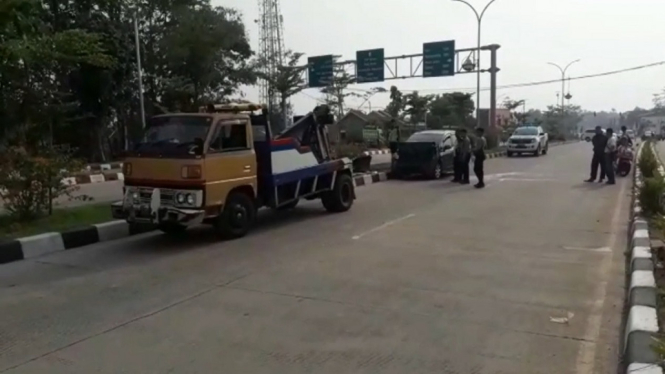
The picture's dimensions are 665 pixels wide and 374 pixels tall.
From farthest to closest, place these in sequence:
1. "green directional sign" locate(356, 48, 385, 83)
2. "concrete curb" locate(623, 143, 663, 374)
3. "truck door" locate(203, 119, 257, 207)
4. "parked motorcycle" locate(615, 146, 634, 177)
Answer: "green directional sign" locate(356, 48, 385, 83) < "parked motorcycle" locate(615, 146, 634, 177) < "truck door" locate(203, 119, 257, 207) < "concrete curb" locate(623, 143, 663, 374)

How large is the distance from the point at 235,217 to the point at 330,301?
141 inches

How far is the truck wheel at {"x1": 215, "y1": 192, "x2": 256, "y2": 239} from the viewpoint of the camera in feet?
29.9

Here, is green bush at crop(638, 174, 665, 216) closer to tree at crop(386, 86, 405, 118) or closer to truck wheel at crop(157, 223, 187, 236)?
truck wheel at crop(157, 223, 187, 236)

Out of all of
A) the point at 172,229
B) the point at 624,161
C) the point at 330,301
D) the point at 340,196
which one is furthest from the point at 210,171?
the point at 624,161

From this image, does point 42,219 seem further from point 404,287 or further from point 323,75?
point 323,75

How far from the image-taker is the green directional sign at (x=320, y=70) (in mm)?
36875

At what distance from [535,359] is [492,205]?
8.55 metres

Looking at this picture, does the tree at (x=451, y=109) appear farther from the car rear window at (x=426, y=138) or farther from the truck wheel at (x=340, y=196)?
the truck wheel at (x=340, y=196)

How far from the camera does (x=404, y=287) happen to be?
6.53m

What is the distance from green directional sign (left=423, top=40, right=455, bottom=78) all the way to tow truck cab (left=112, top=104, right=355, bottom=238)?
84.4 feet

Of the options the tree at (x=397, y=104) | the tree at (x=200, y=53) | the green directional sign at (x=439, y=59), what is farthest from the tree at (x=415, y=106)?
the tree at (x=200, y=53)

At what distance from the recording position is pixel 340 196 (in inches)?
472

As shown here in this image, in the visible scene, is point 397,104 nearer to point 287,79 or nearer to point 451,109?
point 451,109

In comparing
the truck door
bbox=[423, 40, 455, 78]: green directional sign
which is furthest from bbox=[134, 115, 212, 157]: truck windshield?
bbox=[423, 40, 455, 78]: green directional sign
